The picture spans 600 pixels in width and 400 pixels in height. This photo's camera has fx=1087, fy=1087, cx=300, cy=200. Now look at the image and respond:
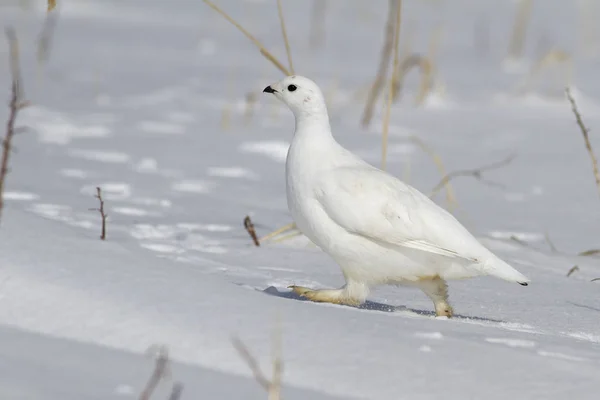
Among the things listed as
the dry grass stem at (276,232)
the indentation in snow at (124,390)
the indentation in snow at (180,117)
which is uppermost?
the indentation in snow at (180,117)

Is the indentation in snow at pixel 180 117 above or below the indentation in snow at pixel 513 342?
above

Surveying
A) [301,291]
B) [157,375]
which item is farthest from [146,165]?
[157,375]

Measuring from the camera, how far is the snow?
1992mm

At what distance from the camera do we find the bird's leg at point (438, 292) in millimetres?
2645

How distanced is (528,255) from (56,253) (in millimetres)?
1835

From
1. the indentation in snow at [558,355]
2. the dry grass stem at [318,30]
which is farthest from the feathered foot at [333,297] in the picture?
the dry grass stem at [318,30]

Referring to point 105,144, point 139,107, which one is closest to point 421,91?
point 139,107

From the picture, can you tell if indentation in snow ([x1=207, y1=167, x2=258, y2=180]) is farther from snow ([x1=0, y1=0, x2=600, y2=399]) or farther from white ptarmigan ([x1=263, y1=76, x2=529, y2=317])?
white ptarmigan ([x1=263, y1=76, x2=529, y2=317])

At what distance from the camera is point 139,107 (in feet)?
21.6

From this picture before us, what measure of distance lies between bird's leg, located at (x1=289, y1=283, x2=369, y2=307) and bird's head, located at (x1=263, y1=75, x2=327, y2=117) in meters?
0.48

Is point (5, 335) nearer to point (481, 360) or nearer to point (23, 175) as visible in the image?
point (481, 360)

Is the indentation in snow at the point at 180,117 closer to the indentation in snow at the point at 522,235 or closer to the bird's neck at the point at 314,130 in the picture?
the indentation in snow at the point at 522,235

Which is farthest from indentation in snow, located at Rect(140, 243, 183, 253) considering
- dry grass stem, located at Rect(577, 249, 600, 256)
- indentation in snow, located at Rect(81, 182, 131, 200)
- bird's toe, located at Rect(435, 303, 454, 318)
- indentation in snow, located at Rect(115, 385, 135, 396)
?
indentation in snow, located at Rect(115, 385, 135, 396)

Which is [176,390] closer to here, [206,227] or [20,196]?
[206,227]
